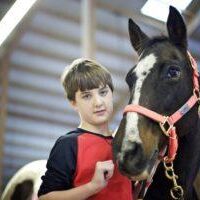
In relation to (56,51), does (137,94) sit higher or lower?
higher

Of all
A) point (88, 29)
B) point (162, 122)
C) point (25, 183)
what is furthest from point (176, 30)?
point (88, 29)

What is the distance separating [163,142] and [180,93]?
26 cm

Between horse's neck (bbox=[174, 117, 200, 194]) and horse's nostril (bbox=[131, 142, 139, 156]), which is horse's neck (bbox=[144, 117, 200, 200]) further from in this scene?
horse's nostril (bbox=[131, 142, 139, 156])

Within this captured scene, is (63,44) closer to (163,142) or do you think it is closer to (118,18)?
(118,18)

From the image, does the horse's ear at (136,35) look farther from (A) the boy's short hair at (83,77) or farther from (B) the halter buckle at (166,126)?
(B) the halter buckle at (166,126)

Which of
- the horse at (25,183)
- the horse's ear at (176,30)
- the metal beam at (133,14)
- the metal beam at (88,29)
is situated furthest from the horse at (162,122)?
the metal beam at (133,14)

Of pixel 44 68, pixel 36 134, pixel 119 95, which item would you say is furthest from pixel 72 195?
pixel 36 134

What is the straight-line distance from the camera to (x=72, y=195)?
73.7 inches

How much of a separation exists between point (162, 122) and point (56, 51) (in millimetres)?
6682

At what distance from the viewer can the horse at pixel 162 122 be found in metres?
1.93

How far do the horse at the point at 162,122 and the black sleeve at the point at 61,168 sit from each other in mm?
193

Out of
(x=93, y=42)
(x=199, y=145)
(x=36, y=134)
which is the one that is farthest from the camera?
(x=36, y=134)

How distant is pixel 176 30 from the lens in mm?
2379

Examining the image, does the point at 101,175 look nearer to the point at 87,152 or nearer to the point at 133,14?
the point at 87,152
